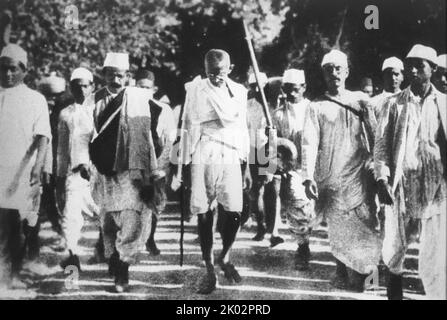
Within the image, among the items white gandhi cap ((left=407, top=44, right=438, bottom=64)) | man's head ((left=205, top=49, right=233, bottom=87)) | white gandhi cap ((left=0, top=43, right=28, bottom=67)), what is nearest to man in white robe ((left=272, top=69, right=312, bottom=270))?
man's head ((left=205, top=49, right=233, bottom=87))

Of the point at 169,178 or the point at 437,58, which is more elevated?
the point at 437,58

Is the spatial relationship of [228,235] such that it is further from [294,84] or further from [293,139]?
[294,84]

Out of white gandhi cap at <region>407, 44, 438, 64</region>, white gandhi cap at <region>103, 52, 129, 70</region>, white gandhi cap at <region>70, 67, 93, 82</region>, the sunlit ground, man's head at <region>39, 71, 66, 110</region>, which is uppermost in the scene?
white gandhi cap at <region>407, 44, 438, 64</region>

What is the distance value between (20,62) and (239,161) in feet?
6.62

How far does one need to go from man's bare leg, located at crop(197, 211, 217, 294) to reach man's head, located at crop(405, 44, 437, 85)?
6.70 ft

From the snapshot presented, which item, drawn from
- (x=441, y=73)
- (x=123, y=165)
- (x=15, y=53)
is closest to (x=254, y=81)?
(x=123, y=165)

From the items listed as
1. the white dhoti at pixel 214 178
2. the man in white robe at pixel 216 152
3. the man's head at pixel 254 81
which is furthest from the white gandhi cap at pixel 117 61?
the man's head at pixel 254 81

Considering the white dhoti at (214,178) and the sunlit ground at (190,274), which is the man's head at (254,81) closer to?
the white dhoti at (214,178)

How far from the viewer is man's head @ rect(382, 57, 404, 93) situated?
5176 mm

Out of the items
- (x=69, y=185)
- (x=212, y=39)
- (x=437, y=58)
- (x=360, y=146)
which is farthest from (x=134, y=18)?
(x=437, y=58)

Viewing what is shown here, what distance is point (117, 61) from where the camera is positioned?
5.20 metres

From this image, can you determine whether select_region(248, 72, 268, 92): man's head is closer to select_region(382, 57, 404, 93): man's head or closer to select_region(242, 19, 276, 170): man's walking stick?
select_region(242, 19, 276, 170): man's walking stick
